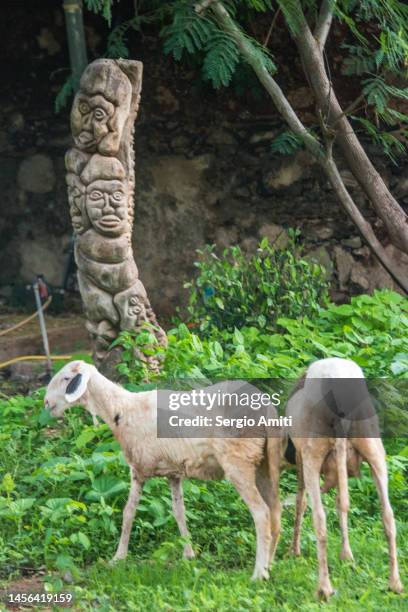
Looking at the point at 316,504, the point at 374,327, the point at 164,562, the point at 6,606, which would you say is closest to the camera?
the point at 316,504

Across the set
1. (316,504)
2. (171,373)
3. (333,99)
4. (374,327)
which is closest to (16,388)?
(171,373)

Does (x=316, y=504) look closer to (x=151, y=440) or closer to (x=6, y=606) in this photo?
(x=151, y=440)

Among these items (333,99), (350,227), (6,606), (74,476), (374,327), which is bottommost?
(6,606)

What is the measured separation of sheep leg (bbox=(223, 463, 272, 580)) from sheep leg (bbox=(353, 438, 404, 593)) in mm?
516

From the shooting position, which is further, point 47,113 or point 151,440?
point 47,113

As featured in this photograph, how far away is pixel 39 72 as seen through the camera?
10875mm

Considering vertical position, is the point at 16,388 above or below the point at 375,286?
below

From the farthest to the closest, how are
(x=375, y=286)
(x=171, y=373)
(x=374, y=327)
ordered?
1. (x=375, y=286)
2. (x=374, y=327)
3. (x=171, y=373)

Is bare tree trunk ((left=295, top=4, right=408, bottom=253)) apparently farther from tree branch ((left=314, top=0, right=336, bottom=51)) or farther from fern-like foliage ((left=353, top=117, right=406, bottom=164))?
fern-like foliage ((left=353, top=117, right=406, bottom=164))

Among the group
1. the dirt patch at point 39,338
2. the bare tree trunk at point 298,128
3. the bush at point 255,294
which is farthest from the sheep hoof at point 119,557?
the dirt patch at point 39,338

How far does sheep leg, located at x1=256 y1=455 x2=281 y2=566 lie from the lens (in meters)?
4.93

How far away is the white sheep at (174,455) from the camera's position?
4.89 m

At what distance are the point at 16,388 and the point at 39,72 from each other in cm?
366

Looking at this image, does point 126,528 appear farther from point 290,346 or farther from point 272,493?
point 290,346
